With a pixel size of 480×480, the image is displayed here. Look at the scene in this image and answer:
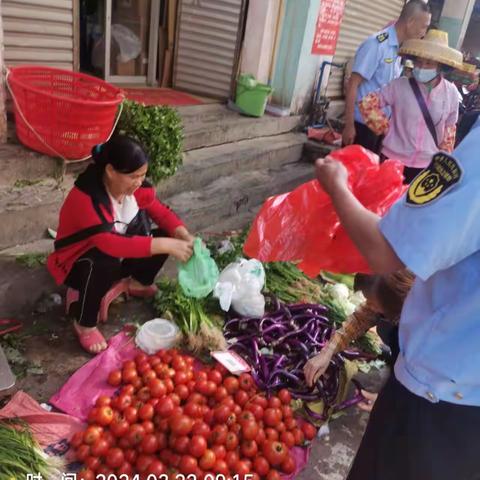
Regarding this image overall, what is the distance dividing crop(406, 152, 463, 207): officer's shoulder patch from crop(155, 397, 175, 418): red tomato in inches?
70.8

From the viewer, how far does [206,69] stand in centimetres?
652

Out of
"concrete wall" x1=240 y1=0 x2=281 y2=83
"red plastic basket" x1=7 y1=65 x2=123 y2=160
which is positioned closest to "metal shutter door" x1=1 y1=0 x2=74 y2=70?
"red plastic basket" x1=7 y1=65 x2=123 y2=160

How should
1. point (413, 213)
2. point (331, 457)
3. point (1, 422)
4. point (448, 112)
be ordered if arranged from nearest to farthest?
point (413, 213)
point (1, 422)
point (331, 457)
point (448, 112)

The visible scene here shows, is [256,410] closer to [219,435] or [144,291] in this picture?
[219,435]

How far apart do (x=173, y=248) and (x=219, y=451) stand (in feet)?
3.96

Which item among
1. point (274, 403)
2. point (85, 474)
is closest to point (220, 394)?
point (274, 403)

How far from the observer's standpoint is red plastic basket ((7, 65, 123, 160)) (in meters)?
3.37

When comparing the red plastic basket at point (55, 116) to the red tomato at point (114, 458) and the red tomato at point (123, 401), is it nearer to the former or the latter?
the red tomato at point (123, 401)

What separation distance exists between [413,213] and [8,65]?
397 cm

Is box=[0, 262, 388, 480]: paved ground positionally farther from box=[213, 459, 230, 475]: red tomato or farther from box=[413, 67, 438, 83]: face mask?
box=[413, 67, 438, 83]: face mask

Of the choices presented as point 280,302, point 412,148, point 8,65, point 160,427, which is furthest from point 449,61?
point 8,65

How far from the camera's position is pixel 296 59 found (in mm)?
6570

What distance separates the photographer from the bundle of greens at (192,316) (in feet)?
10.1

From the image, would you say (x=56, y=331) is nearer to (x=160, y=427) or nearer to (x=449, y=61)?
(x=160, y=427)
